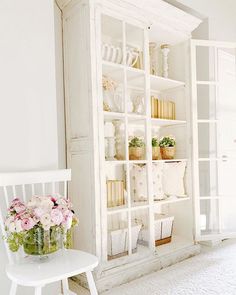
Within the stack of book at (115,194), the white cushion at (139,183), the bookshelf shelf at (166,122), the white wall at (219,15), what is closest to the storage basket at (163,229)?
the white cushion at (139,183)

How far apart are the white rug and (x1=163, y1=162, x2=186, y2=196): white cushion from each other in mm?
666

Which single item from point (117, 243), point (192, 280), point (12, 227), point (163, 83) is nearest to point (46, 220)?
point (12, 227)

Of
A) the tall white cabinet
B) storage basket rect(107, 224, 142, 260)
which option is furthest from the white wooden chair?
storage basket rect(107, 224, 142, 260)

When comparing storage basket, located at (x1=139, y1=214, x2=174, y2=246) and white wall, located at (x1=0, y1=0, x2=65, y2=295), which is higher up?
white wall, located at (x1=0, y1=0, x2=65, y2=295)

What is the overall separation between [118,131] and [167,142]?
679 millimetres

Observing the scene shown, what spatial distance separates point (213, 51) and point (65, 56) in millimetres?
1805

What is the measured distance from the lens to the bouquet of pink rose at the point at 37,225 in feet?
4.94

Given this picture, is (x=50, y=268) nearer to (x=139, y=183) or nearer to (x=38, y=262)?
(x=38, y=262)

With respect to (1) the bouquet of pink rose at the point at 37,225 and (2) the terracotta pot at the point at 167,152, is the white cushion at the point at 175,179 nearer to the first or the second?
(2) the terracotta pot at the point at 167,152

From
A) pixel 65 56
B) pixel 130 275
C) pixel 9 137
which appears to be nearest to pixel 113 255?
pixel 130 275

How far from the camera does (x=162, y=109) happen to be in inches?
119

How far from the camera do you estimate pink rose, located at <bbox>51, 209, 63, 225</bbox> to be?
5.00 feet

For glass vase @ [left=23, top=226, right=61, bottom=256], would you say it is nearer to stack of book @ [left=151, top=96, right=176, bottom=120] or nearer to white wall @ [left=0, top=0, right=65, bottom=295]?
white wall @ [left=0, top=0, right=65, bottom=295]

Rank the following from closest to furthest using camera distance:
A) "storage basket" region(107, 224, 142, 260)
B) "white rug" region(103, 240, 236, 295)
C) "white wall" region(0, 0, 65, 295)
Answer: "white wall" region(0, 0, 65, 295) < "white rug" region(103, 240, 236, 295) < "storage basket" region(107, 224, 142, 260)
